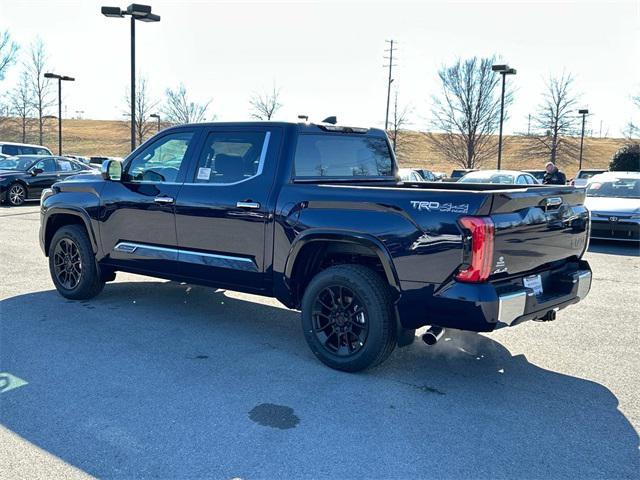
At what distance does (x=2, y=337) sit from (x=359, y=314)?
317cm

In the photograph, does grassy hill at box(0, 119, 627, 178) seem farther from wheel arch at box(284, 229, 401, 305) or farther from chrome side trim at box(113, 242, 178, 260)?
wheel arch at box(284, 229, 401, 305)

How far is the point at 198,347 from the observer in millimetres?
5105

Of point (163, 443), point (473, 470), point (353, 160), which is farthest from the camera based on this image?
point (353, 160)

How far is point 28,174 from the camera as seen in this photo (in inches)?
738

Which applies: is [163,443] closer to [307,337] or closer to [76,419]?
[76,419]

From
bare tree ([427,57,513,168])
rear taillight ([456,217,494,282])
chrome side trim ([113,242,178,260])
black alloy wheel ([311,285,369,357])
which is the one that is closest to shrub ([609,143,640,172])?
bare tree ([427,57,513,168])

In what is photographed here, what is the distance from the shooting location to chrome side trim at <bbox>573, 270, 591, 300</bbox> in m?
4.70

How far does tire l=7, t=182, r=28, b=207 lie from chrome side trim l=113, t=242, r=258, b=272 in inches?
556

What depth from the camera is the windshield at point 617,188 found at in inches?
520

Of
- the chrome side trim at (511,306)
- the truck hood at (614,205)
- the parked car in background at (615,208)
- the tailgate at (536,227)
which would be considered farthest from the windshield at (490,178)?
the chrome side trim at (511,306)

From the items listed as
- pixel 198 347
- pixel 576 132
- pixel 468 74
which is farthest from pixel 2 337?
pixel 576 132

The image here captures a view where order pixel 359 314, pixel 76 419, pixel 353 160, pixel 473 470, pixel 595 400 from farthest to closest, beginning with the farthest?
pixel 353 160 < pixel 359 314 < pixel 595 400 < pixel 76 419 < pixel 473 470

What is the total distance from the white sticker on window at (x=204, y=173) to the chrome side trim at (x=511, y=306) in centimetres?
285

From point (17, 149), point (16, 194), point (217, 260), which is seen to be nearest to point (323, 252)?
point (217, 260)
